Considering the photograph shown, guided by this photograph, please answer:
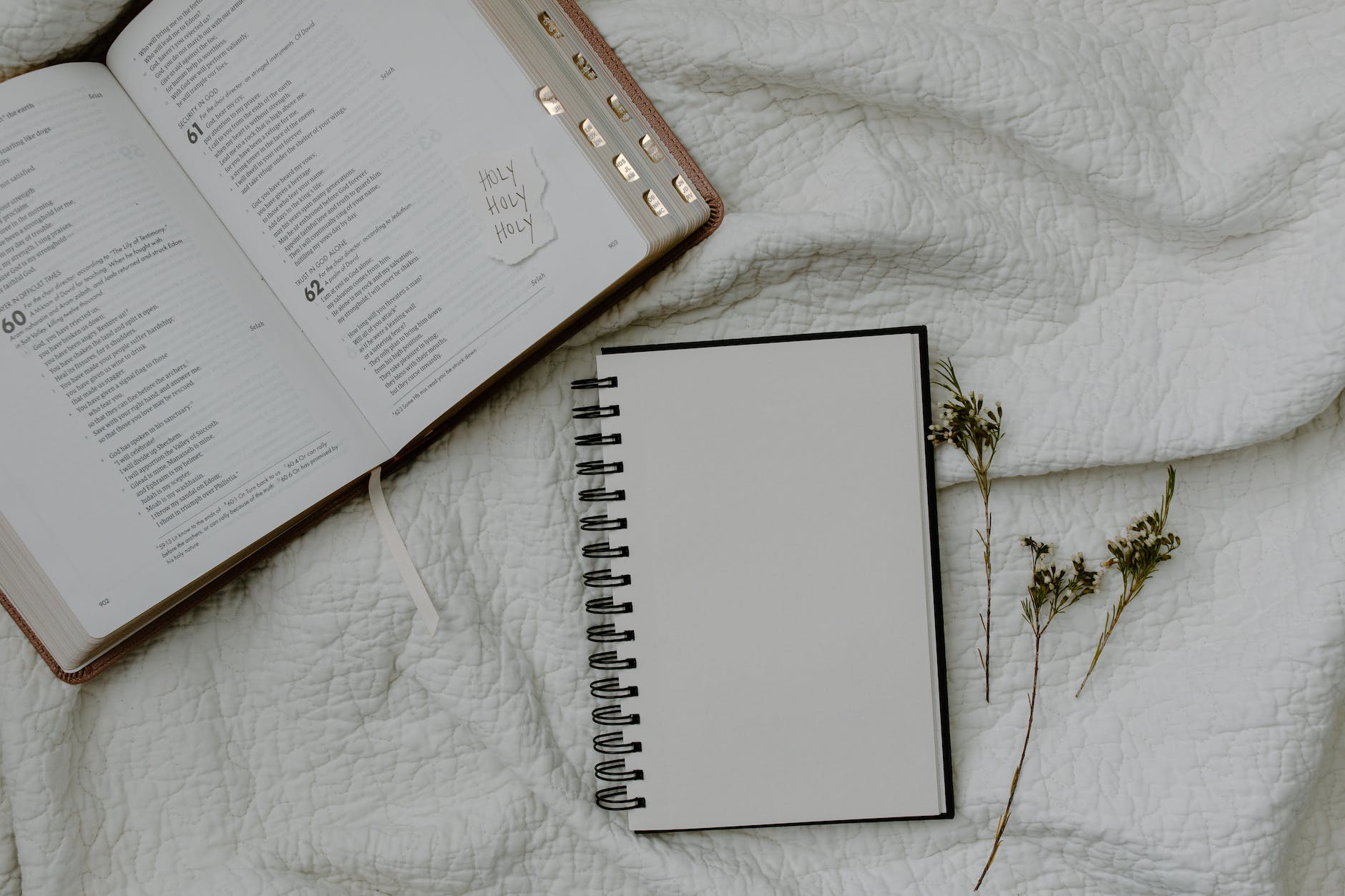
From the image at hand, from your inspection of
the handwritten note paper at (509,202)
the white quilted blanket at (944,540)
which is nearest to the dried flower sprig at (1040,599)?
the white quilted blanket at (944,540)

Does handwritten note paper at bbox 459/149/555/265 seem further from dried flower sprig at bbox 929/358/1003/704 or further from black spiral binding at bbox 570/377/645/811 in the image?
dried flower sprig at bbox 929/358/1003/704

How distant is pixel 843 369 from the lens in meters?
0.64

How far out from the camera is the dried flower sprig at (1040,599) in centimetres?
64

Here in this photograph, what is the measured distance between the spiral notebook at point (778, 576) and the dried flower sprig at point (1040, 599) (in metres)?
0.05

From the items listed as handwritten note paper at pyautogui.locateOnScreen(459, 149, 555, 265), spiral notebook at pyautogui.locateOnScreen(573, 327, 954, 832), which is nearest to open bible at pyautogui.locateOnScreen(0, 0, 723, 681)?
handwritten note paper at pyautogui.locateOnScreen(459, 149, 555, 265)

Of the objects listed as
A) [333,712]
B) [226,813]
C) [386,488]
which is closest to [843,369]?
[386,488]

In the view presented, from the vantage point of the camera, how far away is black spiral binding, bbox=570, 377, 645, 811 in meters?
0.65

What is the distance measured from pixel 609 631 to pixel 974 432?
300 millimetres

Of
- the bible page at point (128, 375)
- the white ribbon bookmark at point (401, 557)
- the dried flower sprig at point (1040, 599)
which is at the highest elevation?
the bible page at point (128, 375)

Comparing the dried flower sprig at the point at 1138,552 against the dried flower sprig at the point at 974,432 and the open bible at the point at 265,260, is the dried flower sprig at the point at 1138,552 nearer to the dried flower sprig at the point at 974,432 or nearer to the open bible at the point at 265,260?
the dried flower sprig at the point at 974,432

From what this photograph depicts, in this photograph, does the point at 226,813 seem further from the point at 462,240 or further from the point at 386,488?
the point at 462,240

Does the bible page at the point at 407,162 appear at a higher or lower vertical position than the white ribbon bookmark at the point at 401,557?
higher

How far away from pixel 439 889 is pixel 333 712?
0.16 meters

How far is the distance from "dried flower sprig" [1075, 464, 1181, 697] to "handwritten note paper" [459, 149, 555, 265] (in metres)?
0.46
